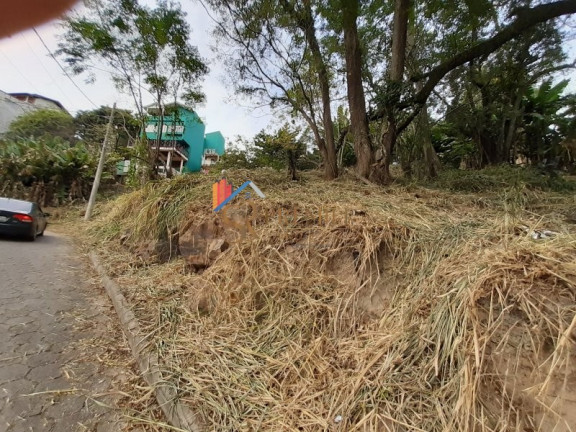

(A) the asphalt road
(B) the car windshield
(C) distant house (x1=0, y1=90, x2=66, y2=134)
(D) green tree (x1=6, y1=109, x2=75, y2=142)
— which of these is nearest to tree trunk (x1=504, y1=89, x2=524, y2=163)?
(A) the asphalt road

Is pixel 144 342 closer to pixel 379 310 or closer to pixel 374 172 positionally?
pixel 379 310

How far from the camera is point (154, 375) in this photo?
2469 mm

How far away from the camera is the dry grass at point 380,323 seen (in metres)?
1.57

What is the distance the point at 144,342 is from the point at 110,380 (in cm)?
43

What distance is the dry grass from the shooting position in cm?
157

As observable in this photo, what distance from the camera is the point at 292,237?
3398 millimetres

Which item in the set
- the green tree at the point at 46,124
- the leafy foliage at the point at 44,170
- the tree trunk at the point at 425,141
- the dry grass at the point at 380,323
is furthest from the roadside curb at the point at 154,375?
the green tree at the point at 46,124

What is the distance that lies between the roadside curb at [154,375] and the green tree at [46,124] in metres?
29.8

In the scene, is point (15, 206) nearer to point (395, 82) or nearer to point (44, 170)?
point (44, 170)

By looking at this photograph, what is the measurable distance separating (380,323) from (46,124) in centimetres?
3555

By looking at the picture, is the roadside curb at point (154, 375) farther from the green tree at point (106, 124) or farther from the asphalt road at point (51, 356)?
the green tree at point (106, 124)

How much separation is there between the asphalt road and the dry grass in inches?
22.1

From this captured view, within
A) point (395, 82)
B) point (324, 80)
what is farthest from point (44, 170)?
point (395, 82)

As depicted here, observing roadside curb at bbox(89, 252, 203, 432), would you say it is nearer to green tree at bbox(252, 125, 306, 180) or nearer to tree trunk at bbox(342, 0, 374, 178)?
tree trunk at bbox(342, 0, 374, 178)
